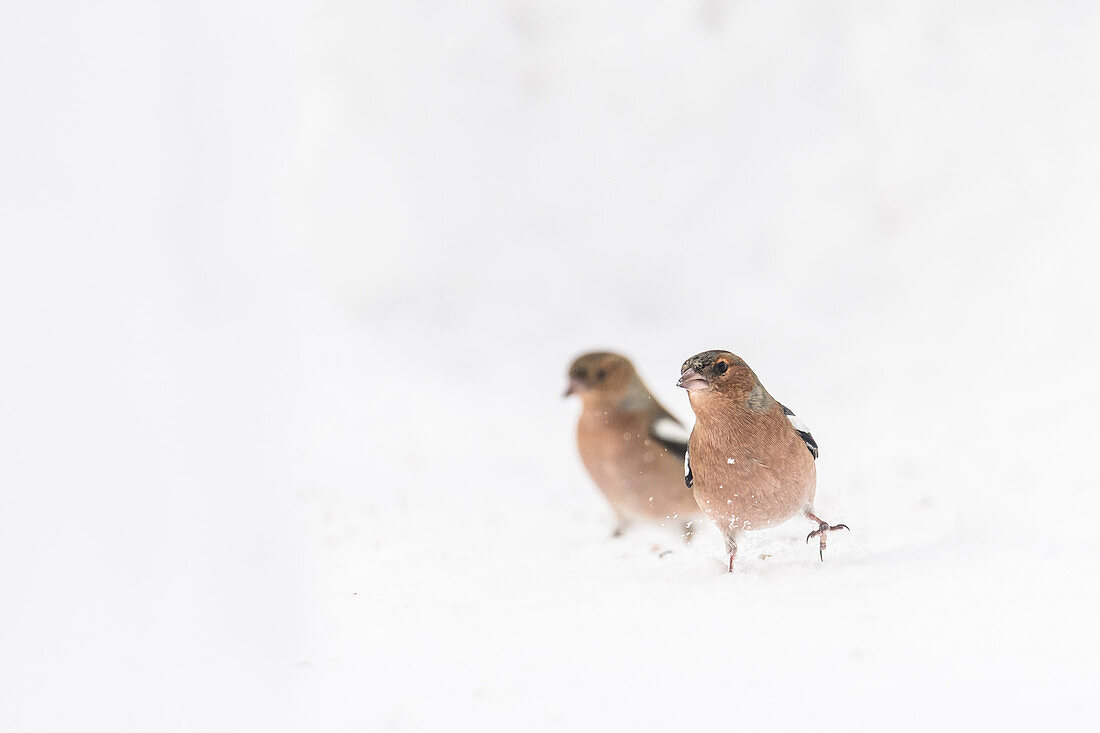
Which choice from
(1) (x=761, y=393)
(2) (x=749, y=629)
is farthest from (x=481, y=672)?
(1) (x=761, y=393)

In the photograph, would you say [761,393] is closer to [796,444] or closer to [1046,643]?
[796,444]

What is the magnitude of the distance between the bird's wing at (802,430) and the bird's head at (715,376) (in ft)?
0.84

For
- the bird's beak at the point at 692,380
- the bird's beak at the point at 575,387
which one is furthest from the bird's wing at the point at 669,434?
the bird's beak at the point at 692,380

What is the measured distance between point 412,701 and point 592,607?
91 cm

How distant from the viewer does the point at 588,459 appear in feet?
16.8

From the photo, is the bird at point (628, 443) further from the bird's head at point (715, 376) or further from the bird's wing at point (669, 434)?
the bird's head at point (715, 376)

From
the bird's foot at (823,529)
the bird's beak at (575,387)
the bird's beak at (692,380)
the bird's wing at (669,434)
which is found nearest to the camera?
the bird's beak at (692,380)

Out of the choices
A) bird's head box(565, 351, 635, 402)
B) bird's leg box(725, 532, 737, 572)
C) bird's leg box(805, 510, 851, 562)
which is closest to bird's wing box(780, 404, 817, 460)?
bird's leg box(805, 510, 851, 562)

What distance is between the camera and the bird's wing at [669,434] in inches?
191

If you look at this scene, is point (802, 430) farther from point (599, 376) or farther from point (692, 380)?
point (599, 376)

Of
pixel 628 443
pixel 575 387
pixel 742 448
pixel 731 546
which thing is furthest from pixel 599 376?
pixel 742 448

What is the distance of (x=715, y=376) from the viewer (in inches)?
137

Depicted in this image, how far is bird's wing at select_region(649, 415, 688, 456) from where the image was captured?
15.9 feet

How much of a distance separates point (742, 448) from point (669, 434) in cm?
138
